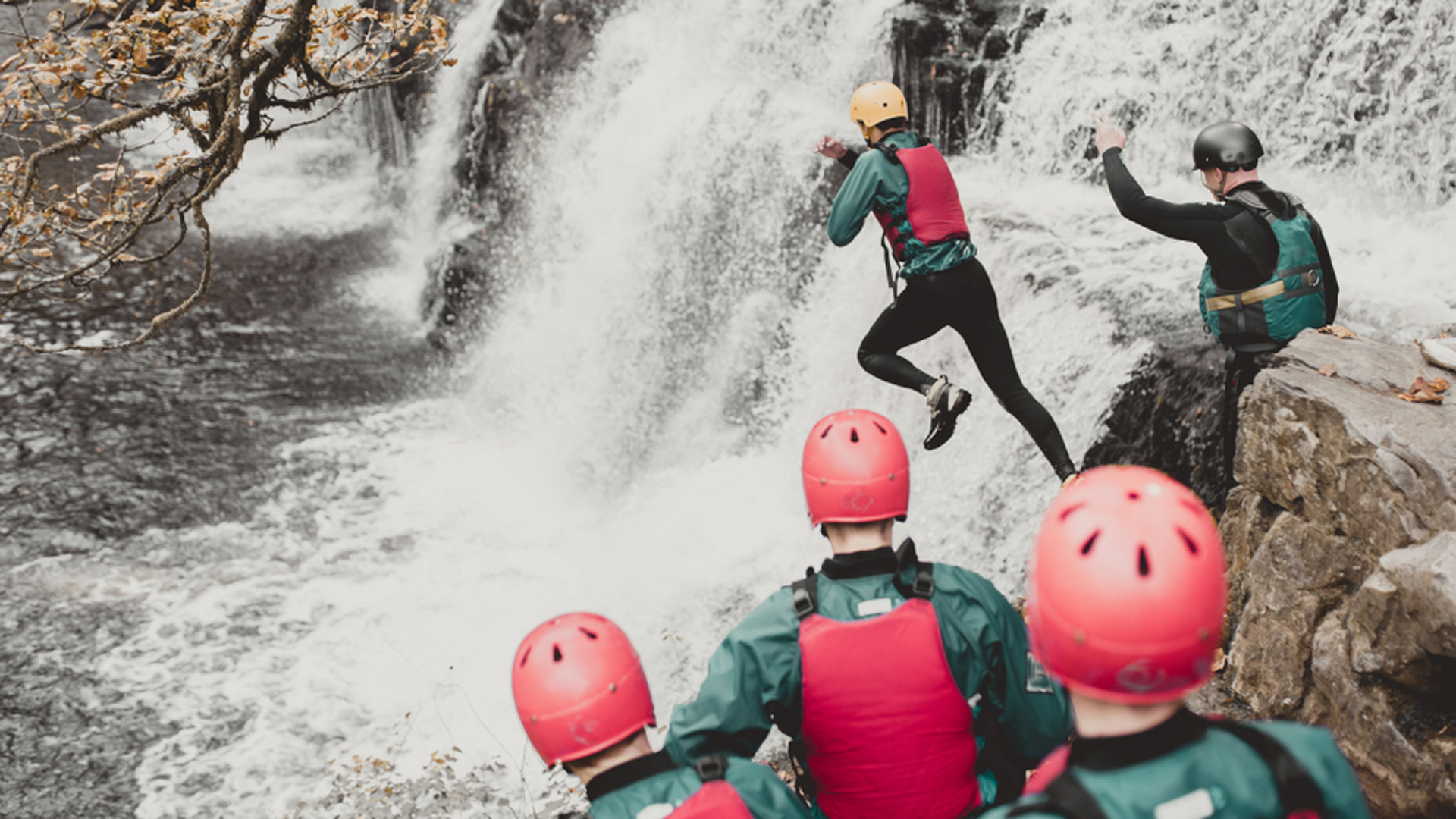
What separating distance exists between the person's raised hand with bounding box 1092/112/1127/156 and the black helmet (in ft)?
1.03

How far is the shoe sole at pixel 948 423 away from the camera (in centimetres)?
427

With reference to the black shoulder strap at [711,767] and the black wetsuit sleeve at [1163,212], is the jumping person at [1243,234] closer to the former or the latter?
the black wetsuit sleeve at [1163,212]

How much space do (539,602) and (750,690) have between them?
6694 mm

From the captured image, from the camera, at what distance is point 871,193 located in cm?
406

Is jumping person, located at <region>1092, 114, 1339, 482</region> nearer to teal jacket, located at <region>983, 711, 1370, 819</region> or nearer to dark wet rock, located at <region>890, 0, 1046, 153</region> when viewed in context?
teal jacket, located at <region>983, 711, 1370, 819</region>

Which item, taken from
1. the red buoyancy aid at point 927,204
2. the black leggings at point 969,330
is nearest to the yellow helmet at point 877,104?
the red buoyancy aid at point 927,204

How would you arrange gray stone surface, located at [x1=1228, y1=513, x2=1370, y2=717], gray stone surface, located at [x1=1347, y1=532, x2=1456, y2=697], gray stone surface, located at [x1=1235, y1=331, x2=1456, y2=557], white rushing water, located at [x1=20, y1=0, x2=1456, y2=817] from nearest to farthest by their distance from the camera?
gray stone surface, located at [x1=1347, y1=532, x2=1456, y2=697], gray stone surface, located at [x1=1235, y1=331, x2=1456, y2=557], gray stone surface, located at [x1=1228, y1=513, x2=1370, y2=717], white rushing water, located at [x1=20, y1=0, x2=1456, y2=817]

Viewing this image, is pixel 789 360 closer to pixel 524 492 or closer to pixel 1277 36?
pixel 524 492

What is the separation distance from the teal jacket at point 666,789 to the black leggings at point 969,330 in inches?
101

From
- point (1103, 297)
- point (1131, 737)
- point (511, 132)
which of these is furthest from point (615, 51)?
point (1131, 737)

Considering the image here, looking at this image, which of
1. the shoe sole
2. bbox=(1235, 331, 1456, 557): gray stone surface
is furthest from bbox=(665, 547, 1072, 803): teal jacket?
the shoe sole

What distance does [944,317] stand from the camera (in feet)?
14.3

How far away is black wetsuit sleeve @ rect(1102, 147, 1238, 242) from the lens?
3641mm

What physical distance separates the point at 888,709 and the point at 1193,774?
34.7 inches
